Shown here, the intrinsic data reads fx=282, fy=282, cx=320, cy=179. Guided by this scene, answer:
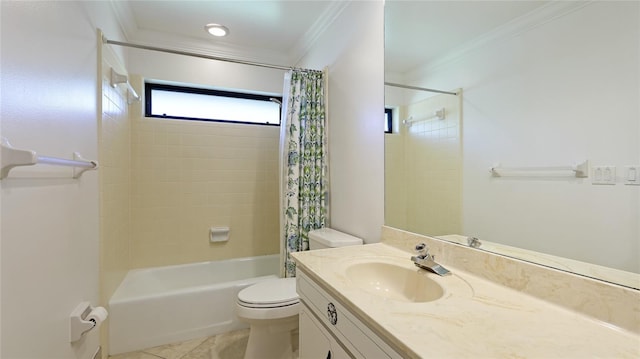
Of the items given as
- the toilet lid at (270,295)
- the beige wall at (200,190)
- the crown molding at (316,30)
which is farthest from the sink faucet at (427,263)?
the beige wall at (200,190)

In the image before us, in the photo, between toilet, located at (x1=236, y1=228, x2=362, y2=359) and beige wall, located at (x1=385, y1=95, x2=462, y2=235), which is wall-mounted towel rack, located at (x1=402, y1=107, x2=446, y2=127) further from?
toilet, located at (x1=236, y1=228, x2=362, y2=359)

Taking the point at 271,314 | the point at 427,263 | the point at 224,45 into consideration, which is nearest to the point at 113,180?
the point at 271,314

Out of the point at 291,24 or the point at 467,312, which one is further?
Answer: the point at 291,24

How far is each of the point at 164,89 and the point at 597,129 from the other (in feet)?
10.1

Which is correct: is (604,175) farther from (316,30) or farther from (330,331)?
(316,30)

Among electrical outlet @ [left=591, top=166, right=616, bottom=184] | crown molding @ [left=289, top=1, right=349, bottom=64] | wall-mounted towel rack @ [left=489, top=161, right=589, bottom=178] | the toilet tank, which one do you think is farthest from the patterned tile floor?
crown molding @ [left=289, top=1, right=349, bottom=64]

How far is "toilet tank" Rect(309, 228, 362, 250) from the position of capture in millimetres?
1755

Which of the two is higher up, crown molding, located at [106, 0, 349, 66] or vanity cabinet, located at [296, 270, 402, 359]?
crown molding, located at [106, 0, 349, 66]

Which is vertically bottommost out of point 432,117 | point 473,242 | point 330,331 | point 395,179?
point 330,331

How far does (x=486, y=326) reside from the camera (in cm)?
67

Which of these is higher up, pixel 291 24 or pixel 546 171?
pixel 291 24

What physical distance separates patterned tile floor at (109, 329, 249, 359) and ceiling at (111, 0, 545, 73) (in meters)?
2.10

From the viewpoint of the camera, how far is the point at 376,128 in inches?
67.2

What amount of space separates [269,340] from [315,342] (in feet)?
2.60
